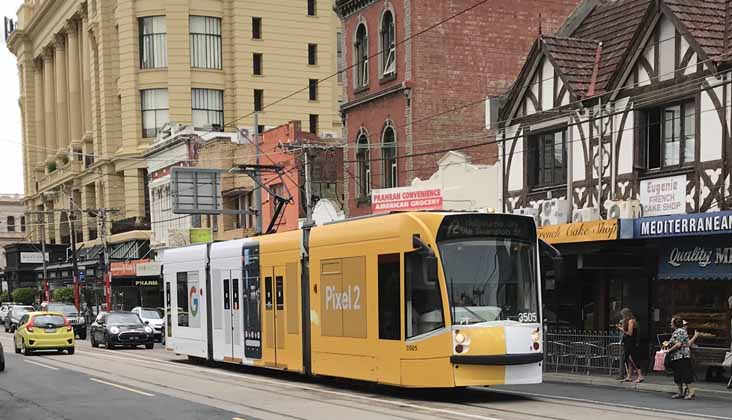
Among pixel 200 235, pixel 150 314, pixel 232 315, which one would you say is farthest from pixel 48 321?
pixel 200 235

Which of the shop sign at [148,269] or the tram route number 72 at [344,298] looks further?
the shop sign at [148,269]

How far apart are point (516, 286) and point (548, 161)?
11315 millimetres

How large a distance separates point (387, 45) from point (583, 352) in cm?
1549

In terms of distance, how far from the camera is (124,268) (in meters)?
60.8

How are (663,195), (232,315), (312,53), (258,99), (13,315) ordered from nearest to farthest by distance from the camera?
(663,195), (232,315), (13,315), (258,99), (312,53)

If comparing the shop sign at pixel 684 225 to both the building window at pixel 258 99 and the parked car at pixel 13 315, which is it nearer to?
the parked car at pixel 13 315

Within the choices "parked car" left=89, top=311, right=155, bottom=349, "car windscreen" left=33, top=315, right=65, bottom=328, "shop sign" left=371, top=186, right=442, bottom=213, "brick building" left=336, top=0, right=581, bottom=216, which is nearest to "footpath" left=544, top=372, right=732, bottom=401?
"shop sign" left=371, top=186, right=442, bottom=213

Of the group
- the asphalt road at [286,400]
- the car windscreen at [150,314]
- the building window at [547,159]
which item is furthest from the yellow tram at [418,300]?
the car windscreen at [150,314]

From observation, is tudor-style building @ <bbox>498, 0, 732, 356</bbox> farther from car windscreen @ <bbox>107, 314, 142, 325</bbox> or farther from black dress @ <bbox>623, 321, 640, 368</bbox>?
car windscreen @ <bbox>107, 314, 142, 325</bbox>

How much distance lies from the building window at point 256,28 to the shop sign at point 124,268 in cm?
1866

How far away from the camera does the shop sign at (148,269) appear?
55.3 metres

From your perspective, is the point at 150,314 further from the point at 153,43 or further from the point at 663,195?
the point at 153,43

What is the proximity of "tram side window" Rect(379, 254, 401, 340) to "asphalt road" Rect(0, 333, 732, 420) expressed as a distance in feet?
3.89

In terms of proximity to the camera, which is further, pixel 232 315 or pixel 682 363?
pixel 232 315
